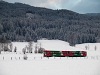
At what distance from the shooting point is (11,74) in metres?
47.3

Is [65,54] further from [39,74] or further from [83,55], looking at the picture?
[39,74]

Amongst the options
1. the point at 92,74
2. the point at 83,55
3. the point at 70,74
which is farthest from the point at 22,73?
the point at 83,55

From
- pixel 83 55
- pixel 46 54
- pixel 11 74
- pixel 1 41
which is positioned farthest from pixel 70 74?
pixel 1 41

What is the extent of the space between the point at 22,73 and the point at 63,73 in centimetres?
685

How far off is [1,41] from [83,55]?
192ft

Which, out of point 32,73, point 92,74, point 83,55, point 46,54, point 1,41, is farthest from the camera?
point 1,41

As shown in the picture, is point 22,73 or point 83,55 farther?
point 83,55

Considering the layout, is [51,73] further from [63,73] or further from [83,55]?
[83,55]

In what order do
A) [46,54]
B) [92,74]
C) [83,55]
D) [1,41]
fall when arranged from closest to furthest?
[92,74], [46,54], [83,55], [1,41]

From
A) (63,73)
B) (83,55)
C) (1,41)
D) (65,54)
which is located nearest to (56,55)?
(65,54)

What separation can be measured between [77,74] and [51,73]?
4.40 meters

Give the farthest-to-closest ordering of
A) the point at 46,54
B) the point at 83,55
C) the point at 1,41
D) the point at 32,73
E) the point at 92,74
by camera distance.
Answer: the point at 1,41 < the point at 83,55 < the point at 46,54 < the point at 32,73 < the point at 92,74

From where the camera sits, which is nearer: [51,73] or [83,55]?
[51,73]

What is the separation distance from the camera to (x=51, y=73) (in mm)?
49562
